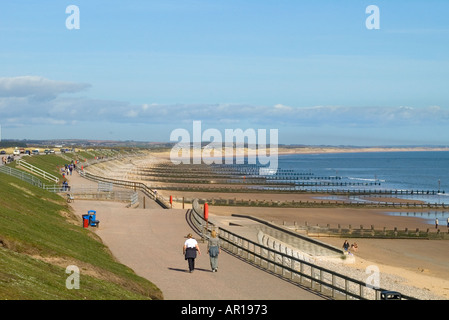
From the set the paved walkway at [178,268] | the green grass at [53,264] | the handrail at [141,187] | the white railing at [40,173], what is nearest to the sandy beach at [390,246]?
the handrail at [141,187]

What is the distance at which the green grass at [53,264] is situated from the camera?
1536 centimetres

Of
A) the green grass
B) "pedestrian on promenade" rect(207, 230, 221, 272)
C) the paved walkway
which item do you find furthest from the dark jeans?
the green grass

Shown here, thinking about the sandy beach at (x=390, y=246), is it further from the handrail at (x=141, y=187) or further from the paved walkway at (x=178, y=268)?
the paved walkway at (x=178, y=268)

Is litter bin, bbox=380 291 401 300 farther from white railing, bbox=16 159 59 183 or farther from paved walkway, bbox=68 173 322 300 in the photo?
white railing, bbox=16 159 59 183

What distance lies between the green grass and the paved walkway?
3.16ft

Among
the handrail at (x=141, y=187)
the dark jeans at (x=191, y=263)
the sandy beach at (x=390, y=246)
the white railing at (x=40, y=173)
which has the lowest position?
the sandy beach at (x=390, y=246)

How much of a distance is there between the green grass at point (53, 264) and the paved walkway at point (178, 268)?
0.96 meters

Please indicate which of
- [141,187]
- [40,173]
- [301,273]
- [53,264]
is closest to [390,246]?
[301,273]

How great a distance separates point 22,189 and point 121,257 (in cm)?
1836

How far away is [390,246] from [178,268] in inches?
1174

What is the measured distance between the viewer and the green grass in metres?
15.4
